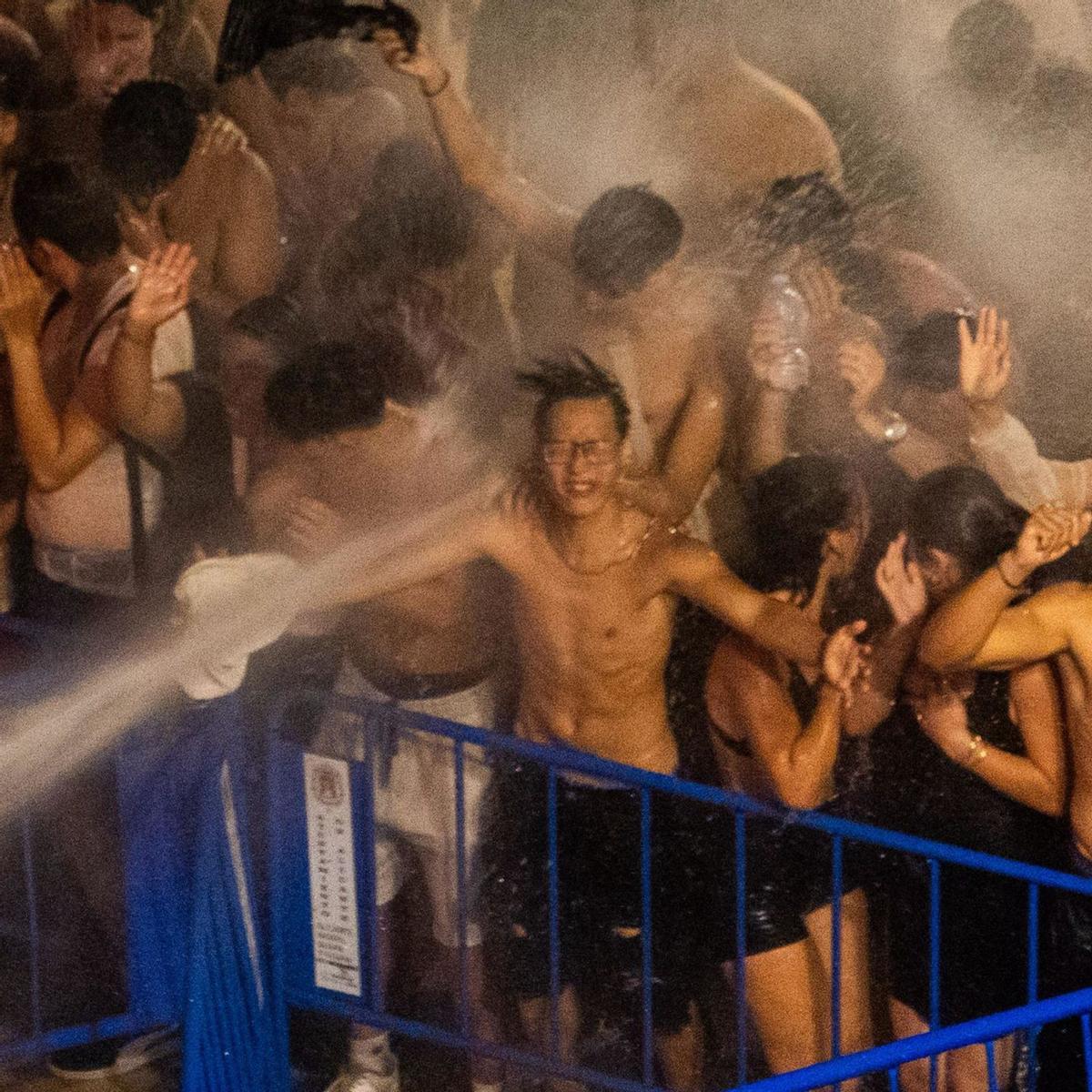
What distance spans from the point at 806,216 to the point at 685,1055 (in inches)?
68.7

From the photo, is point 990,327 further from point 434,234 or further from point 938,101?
point 434,234

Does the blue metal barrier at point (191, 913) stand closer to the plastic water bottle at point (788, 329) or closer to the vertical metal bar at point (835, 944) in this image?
the vertical metal bar at point (835, 944)

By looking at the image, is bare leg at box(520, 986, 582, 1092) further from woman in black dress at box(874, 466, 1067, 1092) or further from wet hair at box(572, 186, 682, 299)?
wet hair at box(572, 186, 682, 299)

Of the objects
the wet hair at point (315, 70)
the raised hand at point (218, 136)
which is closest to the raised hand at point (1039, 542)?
the wet hair at point (315, 70)

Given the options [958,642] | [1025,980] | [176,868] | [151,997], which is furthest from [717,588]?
[151,997]

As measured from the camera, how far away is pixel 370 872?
3.54m

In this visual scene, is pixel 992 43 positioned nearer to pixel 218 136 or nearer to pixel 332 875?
pixel 218 136

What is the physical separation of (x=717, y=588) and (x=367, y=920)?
1.05 metres

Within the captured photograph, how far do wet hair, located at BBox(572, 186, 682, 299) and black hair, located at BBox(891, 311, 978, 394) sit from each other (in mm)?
505

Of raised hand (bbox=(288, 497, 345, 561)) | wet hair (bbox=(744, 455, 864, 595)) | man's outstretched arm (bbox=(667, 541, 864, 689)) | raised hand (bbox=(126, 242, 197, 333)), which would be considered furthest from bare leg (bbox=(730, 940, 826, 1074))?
raised hand (bbox=(126, 242, 197, 333))

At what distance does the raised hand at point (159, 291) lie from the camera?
361cm

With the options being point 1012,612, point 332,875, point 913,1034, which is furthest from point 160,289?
point 913,1034

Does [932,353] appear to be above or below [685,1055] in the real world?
above

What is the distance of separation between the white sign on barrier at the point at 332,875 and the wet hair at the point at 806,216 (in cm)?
138
